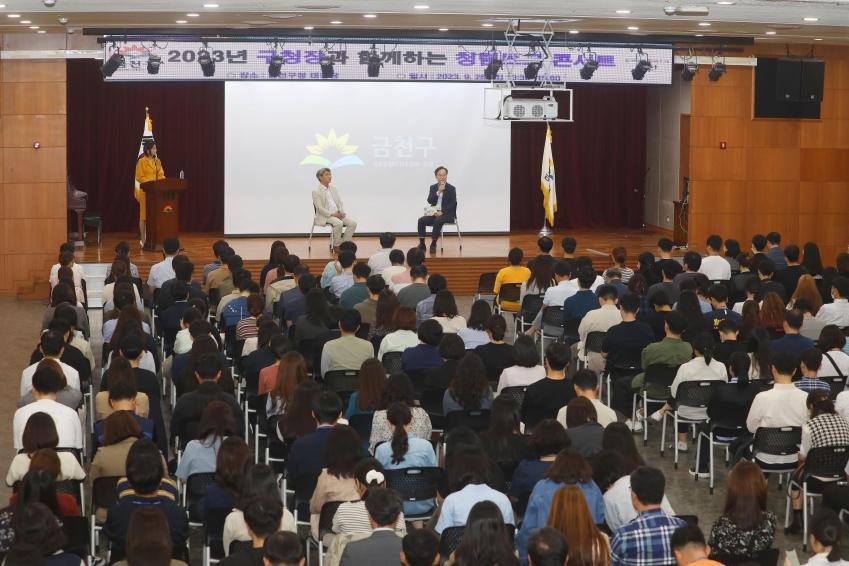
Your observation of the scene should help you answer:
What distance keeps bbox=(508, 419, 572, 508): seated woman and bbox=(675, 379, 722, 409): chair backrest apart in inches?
91.6

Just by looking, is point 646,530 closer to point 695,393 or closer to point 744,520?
point 744,520

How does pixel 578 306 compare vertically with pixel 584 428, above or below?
above

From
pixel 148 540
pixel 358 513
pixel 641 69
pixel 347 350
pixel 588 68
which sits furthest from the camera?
pixel 641 69

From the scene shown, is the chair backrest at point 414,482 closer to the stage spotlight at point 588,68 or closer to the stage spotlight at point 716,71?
the stage spotlight at point 588,68

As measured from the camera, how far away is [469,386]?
767cm

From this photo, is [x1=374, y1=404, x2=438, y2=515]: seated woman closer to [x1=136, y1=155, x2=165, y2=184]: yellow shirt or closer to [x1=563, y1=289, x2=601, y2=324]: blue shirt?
[x1=563, y1=289, x2=601, y2=324]: blue shirt

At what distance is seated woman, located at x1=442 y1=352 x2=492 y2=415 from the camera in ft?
25.2

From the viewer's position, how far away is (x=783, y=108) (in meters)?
18.0

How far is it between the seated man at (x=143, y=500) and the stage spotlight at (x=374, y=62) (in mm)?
10168

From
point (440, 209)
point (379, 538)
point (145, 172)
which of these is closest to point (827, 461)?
point (379, 538)

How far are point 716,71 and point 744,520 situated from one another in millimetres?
12683

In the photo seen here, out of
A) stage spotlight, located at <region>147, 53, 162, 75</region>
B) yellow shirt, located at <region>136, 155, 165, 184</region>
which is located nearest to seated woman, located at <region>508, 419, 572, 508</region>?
stage spotlight, located at <region>147, 53, 162, 75</region>

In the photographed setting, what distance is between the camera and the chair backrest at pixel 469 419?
7641 mm

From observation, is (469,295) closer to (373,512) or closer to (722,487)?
(722,487)
